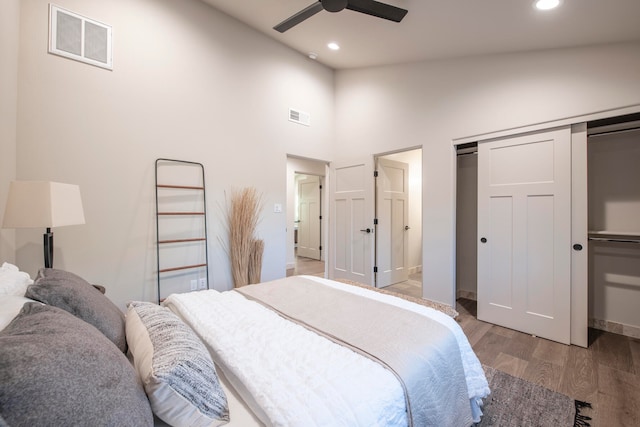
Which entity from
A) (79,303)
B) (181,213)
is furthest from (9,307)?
(181,213)

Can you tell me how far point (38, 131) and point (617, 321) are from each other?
524 centimetres

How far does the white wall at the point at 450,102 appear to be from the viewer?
7.64 feet

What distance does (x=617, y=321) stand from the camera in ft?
8.50

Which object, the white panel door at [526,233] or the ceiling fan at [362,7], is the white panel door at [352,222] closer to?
the white panel door at [526,233]

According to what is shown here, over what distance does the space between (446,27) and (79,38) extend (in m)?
3.20

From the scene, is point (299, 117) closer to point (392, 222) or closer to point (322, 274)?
point (392, 222)

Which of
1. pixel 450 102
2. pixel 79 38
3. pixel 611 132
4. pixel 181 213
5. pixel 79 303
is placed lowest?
pixel 79 303

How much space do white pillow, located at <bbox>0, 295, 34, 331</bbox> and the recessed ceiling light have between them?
11.0ft

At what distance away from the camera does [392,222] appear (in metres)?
4.27

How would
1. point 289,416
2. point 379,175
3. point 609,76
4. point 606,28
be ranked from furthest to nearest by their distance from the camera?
point 379,175 < point 609,76 < point 606,28 < point 289,416

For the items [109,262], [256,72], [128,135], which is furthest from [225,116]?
[109,262]

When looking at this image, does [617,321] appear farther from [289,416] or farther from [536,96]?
[289,416]

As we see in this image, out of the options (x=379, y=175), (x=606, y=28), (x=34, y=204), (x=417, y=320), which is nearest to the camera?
(x=417, y=320)

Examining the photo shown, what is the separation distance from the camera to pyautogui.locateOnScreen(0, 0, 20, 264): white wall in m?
1.79
